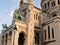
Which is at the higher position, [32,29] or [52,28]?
[52,28]

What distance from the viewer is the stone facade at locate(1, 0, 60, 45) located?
27.6m

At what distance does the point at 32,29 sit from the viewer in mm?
29516

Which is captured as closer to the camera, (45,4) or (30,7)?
(30,7)

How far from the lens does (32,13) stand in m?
30.9

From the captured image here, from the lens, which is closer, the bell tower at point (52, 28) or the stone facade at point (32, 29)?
the bell tower at point (52, 28)

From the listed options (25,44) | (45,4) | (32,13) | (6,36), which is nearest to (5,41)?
(6,36)

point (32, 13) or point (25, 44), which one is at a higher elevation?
point (32, 13)

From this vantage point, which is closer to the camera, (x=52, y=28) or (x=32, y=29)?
(x=52, y=28)

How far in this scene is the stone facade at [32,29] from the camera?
27.6m

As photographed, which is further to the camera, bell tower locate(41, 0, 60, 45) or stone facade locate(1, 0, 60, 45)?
stone facade locate(1, 0, 60, 45)

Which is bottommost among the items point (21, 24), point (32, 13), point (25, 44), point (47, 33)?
point (25, 44)

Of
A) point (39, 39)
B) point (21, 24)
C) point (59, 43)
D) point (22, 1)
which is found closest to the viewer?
point (59, 43)

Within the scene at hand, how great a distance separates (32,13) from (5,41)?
8.78m

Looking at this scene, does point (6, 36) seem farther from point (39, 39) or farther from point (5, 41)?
point (39, 39)
